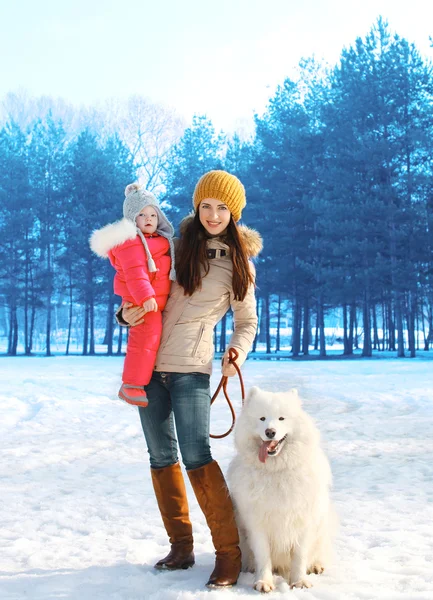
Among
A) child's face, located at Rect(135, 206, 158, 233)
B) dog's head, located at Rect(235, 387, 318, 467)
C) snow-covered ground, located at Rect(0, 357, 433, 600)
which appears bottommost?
snow-covered ground, located at Rect(0, 357, 433, 600)

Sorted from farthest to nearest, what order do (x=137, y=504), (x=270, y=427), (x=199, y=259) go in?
(x=137, y=504), (x=199, y=259), (x=270, y=427)

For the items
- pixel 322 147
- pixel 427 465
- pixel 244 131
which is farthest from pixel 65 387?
pixel 244 131

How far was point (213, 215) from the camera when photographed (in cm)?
339

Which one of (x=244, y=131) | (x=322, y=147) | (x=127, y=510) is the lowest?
(x=127, y=510)

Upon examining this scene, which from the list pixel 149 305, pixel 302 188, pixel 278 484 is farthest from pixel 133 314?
pixel 302 188

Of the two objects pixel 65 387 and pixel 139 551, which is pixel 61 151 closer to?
pixel 65 387

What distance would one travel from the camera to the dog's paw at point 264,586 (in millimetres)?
3098

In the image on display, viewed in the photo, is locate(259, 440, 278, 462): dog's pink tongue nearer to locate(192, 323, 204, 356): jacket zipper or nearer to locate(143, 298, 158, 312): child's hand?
locate(192, 323, 204, 356): jacket zipper

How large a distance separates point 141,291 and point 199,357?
462 mm

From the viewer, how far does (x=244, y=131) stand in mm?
36375

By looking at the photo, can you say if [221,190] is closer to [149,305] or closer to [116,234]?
[116,234]

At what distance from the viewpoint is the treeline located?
2436cm

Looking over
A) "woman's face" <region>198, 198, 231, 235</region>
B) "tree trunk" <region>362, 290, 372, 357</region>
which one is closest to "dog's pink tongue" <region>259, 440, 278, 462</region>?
"woman's face" <region>198, 198, 231, 235</region>

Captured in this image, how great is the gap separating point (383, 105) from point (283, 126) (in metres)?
5.45
